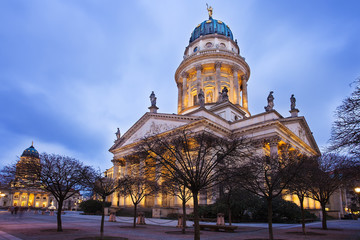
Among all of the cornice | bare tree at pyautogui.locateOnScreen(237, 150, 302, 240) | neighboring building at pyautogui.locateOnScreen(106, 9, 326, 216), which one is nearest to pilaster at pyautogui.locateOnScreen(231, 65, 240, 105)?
neighboring building at pyautogui.locateOnScreen(106, 9, 326, 216)

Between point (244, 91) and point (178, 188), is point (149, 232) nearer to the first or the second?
point (178, 188)

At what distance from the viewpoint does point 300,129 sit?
4078 centimetres

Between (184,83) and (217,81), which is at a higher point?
(184,83)

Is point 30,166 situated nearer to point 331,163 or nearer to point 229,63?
point 331,163

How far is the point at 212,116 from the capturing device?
36.5 meters

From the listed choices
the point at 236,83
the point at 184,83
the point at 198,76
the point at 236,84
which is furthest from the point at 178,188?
the point at 184,83

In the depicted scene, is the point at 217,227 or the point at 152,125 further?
the point at 152,125

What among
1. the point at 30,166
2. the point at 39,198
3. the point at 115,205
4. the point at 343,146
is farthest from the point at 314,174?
the point at 39,198

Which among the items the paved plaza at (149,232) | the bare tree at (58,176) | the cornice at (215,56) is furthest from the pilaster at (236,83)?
the bare tree at (58,176)

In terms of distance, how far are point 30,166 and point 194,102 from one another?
4082 centimetres

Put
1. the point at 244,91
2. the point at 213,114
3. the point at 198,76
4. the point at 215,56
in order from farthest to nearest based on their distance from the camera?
1. the point at 244,91
2. the point at 215,56
3. the point at 198,76
4. the point at 213,114

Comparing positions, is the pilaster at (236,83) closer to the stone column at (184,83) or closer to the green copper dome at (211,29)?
the stone column at (184,83)

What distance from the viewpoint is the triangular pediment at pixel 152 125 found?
118ft

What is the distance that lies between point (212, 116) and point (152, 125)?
9403mm
